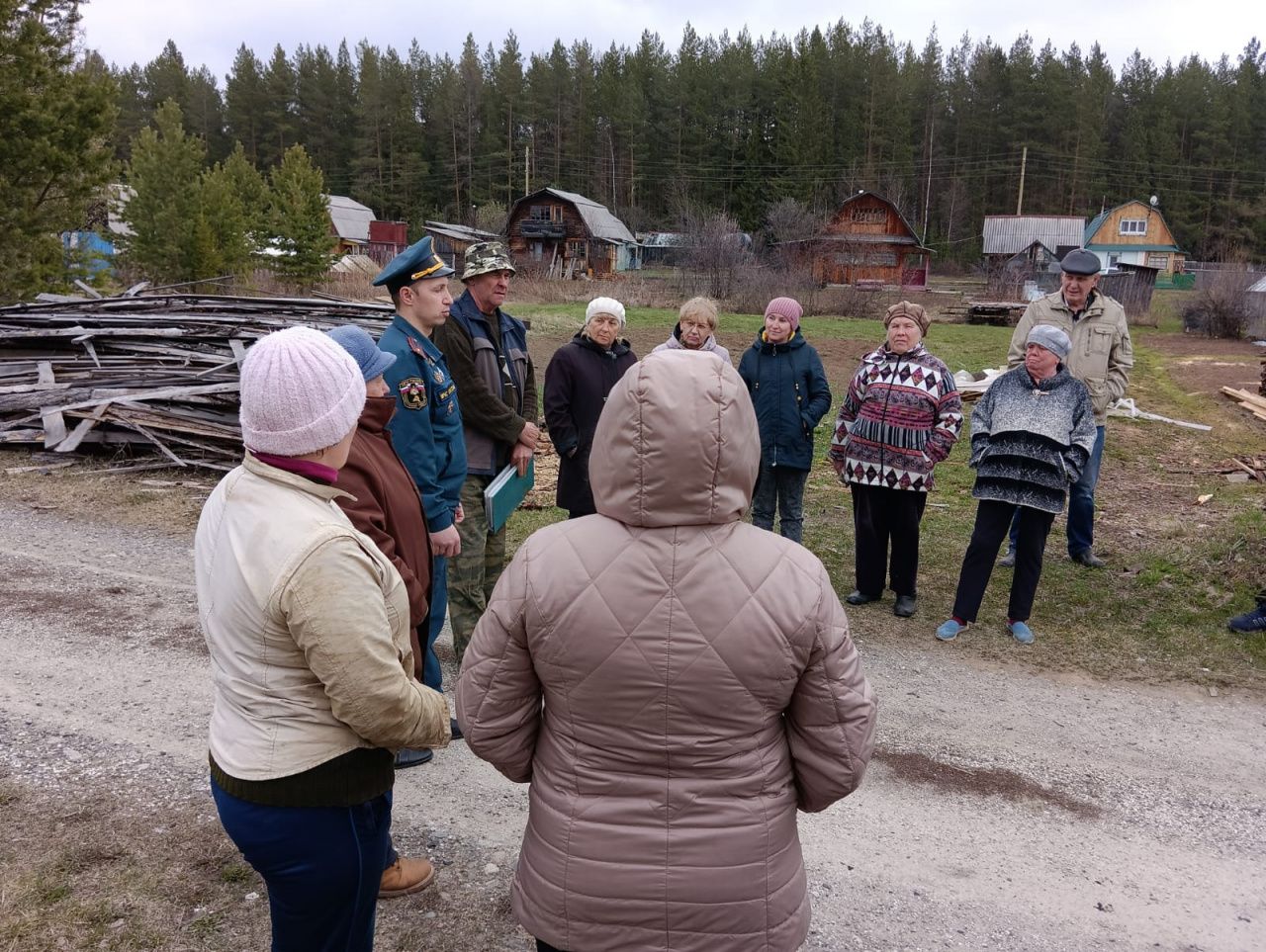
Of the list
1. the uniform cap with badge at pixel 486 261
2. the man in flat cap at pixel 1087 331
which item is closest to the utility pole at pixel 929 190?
the man in flat cap at pixel 1087 331

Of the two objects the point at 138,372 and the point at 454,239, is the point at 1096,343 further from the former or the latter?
the point at 454,239

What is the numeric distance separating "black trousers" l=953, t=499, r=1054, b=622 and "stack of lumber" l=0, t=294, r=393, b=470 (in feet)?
23.2

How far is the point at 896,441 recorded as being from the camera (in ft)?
19.2

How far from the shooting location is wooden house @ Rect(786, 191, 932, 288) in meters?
44.7

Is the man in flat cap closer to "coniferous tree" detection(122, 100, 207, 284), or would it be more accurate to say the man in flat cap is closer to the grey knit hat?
the grey knit hat

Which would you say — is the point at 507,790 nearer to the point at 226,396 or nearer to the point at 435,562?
the point at 435,562

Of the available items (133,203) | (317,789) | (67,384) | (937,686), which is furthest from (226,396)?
(133,203)

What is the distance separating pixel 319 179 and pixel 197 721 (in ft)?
135

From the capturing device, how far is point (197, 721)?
4.41 m

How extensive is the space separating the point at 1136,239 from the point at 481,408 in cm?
7014

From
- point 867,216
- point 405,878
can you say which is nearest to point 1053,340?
point 405,878

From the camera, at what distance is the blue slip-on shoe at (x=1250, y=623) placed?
18.9 feet

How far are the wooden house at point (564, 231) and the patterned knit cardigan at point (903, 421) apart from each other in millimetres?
51949

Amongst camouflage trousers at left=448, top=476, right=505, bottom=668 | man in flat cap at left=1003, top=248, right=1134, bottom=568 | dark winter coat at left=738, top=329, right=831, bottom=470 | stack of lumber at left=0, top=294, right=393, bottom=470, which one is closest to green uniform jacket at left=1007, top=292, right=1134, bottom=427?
man in flat cap at left=1003, top=248, right=1134, bottom=568
